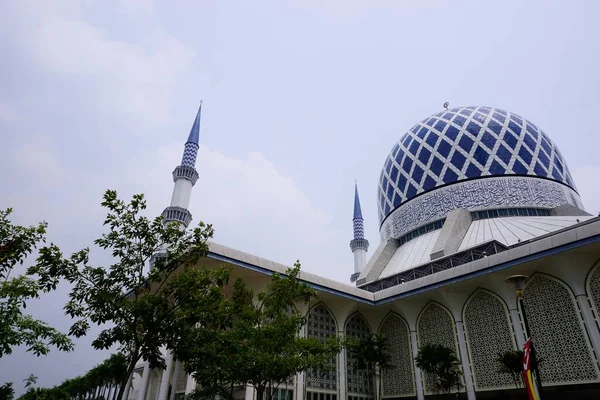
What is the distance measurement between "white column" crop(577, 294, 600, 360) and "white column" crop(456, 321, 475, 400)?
153 inches

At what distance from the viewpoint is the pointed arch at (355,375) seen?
15867mm

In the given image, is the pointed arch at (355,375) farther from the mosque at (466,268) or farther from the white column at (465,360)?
the white column at (465,360)

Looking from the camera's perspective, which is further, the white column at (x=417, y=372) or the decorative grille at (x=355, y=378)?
the decorative grille at (x=355, y=378)

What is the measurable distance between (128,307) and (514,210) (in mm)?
18682

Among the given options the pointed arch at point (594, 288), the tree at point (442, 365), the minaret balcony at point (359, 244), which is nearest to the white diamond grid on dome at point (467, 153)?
the minaret balcony at point (359, 244)

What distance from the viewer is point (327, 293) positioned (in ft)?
52.4

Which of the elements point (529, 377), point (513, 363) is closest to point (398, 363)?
point (513, 363)

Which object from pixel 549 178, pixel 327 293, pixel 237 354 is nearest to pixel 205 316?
pixel 237 354

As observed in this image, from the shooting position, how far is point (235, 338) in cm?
870

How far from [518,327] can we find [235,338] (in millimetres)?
9633

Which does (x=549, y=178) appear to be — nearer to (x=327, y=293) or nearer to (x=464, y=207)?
(x=464, y=207)

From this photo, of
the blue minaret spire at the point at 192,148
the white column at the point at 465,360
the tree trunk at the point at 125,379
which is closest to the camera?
the tree trunk at the point at 125,379

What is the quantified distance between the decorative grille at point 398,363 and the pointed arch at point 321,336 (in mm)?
2344

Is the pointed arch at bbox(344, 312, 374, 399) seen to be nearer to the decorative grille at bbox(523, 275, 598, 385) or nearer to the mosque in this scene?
the mosque
